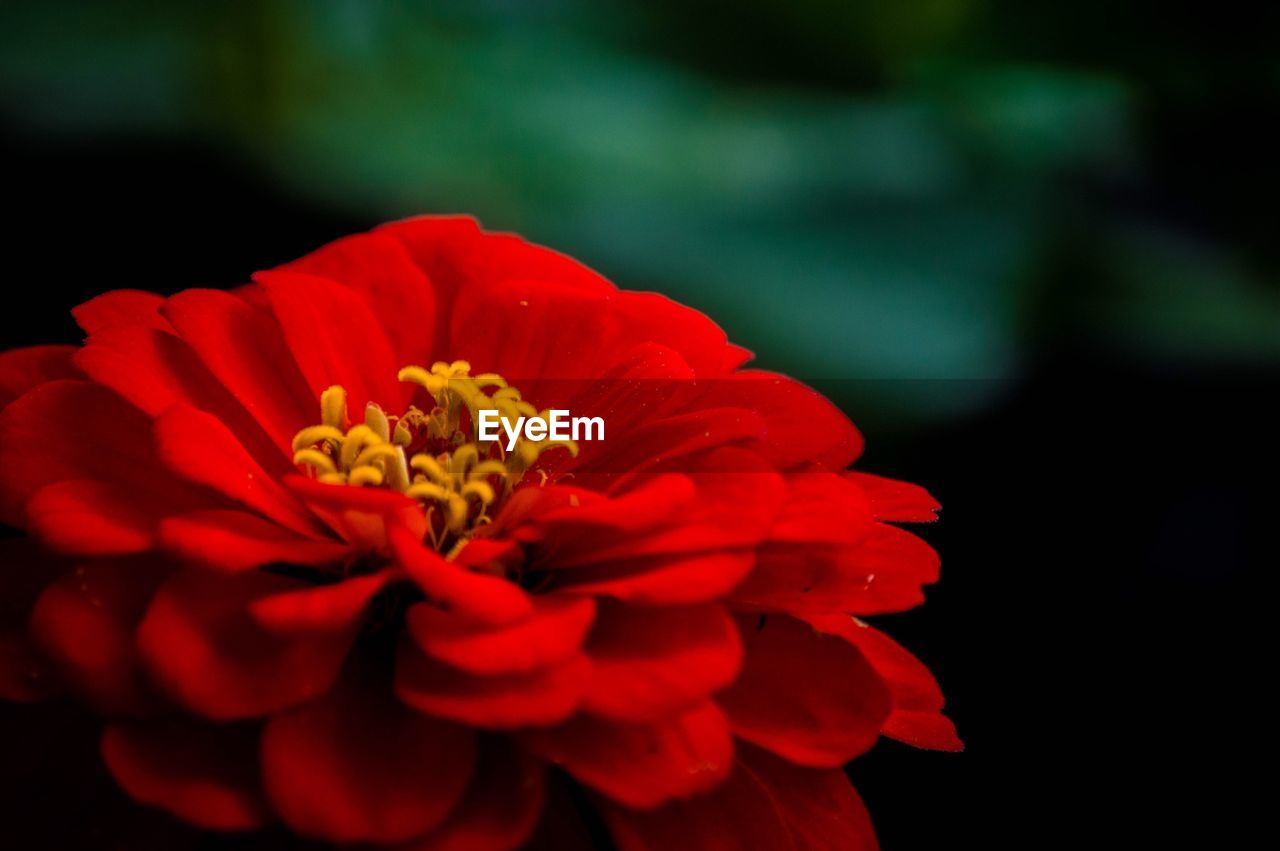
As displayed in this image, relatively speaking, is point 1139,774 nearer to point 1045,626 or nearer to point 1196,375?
point 1045,626

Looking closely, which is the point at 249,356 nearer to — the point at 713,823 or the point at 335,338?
the point at 335,338

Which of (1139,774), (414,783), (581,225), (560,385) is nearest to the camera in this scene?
(414,783)

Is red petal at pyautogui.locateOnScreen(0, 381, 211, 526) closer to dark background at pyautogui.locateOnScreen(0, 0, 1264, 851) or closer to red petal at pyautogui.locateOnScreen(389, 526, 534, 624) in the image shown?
red petal at pyautogui.locateOnScreen(389, 526, 534, 624)

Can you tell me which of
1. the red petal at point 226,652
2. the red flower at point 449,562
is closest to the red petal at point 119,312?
the red flower at point 449,562

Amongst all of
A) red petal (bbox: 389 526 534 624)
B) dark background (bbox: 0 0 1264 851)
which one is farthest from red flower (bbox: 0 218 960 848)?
dark background (bbox: 0 0 1264 851)

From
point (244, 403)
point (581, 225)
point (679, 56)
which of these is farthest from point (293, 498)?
point (679, 56)

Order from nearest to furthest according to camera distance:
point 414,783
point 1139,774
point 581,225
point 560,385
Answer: point 414,783 < point 560,385 < point 1139,774 < point 581,225
